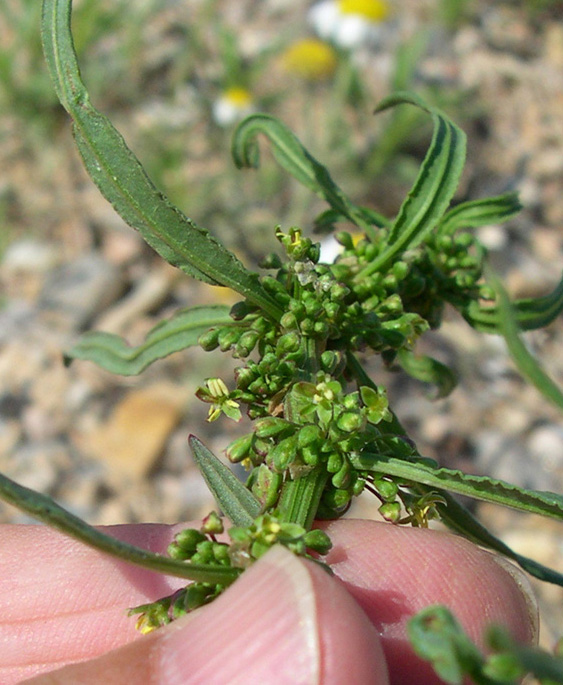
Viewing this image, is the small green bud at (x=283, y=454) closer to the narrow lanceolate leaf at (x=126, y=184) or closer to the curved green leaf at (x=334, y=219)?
the narrow lanceolate leaf at (x=126, y=184)

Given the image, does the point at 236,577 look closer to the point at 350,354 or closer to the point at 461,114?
the point at 350,354

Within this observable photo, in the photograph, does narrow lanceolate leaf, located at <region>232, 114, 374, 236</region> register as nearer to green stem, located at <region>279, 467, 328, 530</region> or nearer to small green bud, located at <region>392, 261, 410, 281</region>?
small green bud, located at <region>392, 261, 410, 281</region>

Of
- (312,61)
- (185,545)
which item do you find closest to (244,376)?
(185,545)

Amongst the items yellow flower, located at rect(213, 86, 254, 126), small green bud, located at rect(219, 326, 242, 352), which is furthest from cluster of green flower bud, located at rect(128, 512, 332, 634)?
yellow flower, located at rect(213, 86, 254, 126)

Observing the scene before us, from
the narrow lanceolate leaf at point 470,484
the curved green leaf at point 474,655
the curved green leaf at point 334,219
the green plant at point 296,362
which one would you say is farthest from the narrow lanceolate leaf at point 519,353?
the curved green leaf at point 334,219

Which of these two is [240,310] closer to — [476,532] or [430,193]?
[430,193]
